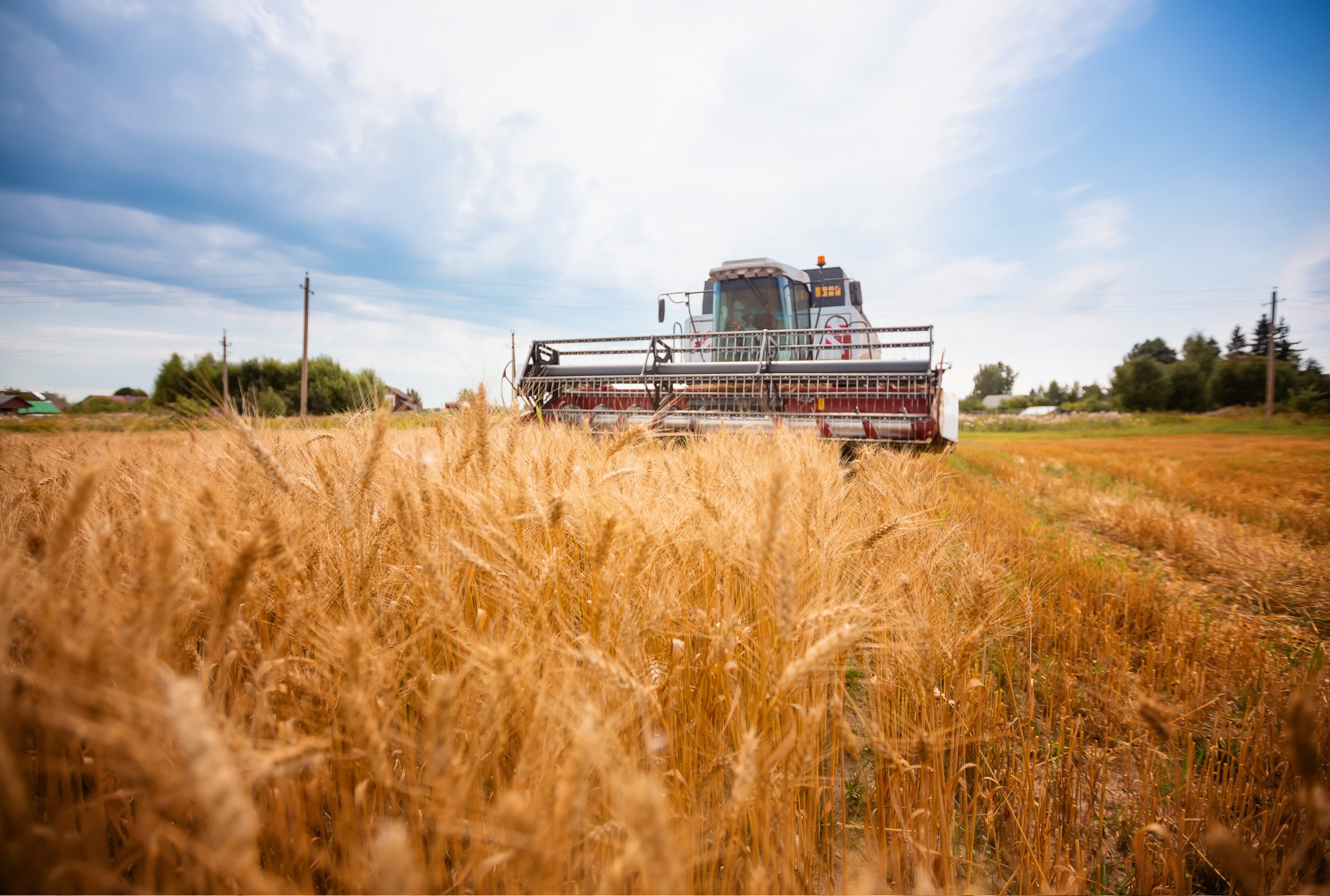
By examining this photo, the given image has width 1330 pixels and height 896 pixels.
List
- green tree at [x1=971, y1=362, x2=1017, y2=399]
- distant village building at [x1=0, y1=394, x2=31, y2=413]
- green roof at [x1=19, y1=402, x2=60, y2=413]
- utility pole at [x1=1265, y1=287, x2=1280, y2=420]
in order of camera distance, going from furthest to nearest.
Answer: green tree at [x1=971, y1=362, x2=1017, y2=399]
green roof at [x1=19, y1=402, x2=60, y2=413]
distant village building at [x1=0, y1=394, x2=31, y2=413]
utility pole at [x1=1265, y1=287, x2=1280, y2=420]

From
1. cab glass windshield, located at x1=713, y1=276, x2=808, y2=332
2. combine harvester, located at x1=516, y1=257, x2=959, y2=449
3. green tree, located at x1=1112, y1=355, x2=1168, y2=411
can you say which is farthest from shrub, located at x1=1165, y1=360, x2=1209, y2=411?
combine harvester, located at x1=516, y1=257, x2=959, y2=449

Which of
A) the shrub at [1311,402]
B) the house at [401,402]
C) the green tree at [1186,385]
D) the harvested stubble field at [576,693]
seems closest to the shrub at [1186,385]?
the green tree at [1186,385]

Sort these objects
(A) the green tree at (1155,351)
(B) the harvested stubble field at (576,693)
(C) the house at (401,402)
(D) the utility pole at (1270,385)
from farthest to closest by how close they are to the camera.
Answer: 1. (A) the green tree at (1155,351)
2. (D) the utility pole at (1270,385)
3. (C) the house at (401,402)
4. (B) the harvested stubble field at (576,693)

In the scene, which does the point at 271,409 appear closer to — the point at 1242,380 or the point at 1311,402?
the point at 1311,402

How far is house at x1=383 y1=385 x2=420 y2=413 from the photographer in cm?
150

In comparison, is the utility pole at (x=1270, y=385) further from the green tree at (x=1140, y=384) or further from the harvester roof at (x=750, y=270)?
the green tree at (x=1140, y=384)

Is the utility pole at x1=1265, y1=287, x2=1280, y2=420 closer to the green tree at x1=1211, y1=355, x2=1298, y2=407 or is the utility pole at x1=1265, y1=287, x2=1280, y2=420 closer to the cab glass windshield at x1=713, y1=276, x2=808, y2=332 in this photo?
the green tree at x1=1211, y1=355, x2=1298, y2=407

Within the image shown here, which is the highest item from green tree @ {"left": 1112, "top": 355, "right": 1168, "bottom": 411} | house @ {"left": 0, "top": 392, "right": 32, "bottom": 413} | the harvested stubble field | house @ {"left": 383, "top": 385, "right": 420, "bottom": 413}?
green tree @ {"left": 1112, "top": 355, "right": 1168, "bottom": 411}

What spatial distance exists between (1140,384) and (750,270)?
1579 inches

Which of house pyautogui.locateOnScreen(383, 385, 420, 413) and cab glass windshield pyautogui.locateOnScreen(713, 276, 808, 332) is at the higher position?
cab glass windshield pyautogui.locateOnScreen(713, 276, 808, 332)

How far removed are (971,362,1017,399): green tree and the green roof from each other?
95238 millimetres

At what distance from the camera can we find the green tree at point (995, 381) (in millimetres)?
78000

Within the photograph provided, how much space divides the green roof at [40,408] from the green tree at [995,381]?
95238 millimetres

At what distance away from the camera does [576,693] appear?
0.88 metres
